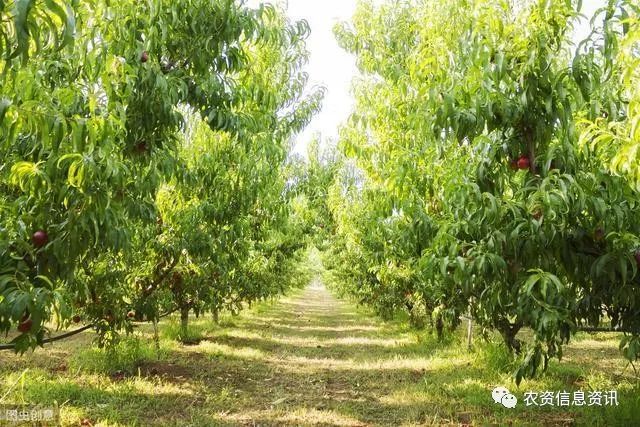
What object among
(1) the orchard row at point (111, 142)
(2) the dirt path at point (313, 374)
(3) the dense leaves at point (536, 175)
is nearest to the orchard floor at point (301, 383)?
(2) the dirt path at point (313, 374)

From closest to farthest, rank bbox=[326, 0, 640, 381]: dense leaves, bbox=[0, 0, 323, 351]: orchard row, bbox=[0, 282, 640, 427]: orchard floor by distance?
bbox=[0, 0, 323, 351]: orchard row < bbox=[326, 0, 640, 381]: dense leaves < bbox=[0, 282, 640, 427]: orchard floor

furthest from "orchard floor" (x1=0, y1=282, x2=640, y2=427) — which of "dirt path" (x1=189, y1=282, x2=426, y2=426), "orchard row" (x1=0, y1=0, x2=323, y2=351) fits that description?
"orchard row" (x1=0, y1=0, x2=323, y2=351)

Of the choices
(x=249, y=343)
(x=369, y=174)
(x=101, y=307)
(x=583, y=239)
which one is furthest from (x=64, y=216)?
(x=249, y=343)

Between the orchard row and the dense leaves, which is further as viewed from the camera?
the dense leaves

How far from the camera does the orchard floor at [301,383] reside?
217 inches

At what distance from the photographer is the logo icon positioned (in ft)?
19.3

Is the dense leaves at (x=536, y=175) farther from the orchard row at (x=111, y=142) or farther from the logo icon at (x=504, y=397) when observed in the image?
the logo icon at (x=504, y=397)

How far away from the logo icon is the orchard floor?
88mm

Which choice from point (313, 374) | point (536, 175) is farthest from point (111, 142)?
point (313, 374)

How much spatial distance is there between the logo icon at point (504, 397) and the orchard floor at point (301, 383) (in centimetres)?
9

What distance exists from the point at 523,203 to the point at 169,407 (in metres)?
4.59

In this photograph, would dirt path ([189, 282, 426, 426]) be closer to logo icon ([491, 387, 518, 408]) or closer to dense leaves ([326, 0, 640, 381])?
logo icon ([491, 387, 518, 408])

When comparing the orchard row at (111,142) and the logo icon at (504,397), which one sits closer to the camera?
the orchard row at (111,142)

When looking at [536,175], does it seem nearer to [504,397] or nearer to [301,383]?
[504,397]
